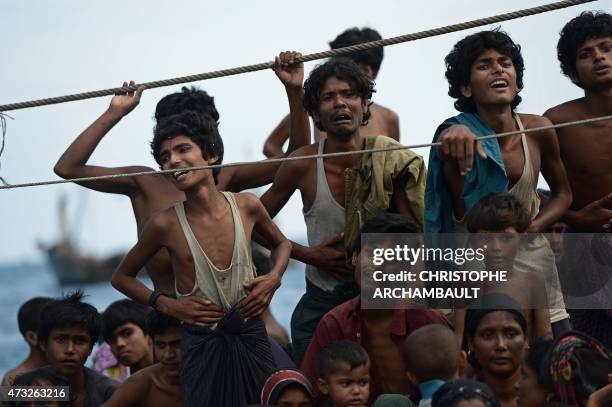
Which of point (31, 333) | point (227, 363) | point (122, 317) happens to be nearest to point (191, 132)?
point (227, 363)

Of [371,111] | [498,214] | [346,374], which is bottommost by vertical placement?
[346,374]

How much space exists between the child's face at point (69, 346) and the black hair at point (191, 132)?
101 cm

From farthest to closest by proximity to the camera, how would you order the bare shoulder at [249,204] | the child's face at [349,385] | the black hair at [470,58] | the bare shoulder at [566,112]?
the bare shoulder at [566,112] < the black hair at [470,58] < the bare shoulder at [249,204] < the child's face at [349,385]

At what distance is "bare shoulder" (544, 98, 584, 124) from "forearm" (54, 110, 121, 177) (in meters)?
1.85

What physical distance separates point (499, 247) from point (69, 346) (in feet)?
6.70

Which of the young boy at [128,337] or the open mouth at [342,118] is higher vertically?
the open mouth at [342,118]

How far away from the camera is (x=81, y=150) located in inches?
265

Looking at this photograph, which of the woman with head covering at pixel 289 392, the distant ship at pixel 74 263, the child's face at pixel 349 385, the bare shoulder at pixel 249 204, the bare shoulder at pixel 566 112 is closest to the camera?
Result: the child's face at pixel 349 385

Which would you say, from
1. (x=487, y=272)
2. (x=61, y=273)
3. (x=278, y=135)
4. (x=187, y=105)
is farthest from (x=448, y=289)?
(x=61, y=273)

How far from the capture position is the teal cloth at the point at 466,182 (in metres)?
6.09

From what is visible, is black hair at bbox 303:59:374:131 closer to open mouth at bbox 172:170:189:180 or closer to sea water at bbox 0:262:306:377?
open mouth at bbox 172:170:189:180

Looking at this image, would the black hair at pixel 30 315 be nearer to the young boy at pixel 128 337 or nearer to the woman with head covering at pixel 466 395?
the young boy at pixel 128 337

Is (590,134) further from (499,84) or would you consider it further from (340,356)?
(340,356)

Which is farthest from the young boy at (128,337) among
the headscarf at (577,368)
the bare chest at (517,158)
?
the headscarf at (577,368)
